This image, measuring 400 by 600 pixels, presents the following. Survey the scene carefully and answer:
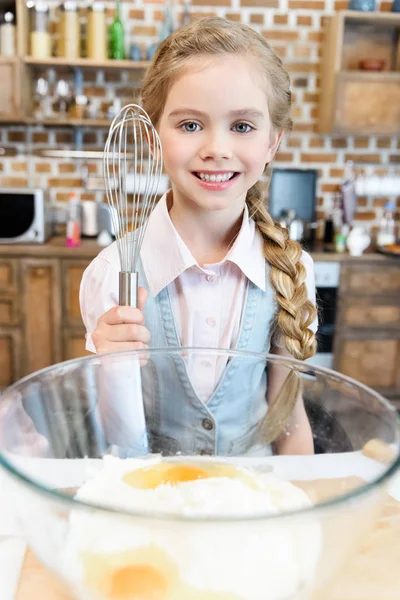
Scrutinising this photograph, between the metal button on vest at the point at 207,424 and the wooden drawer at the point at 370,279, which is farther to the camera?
the wooden drawer at the point at 370,279

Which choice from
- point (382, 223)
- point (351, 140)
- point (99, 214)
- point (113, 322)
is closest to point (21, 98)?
point (99, 214)

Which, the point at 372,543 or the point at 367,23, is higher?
the point at 367,23

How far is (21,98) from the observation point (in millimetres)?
2398

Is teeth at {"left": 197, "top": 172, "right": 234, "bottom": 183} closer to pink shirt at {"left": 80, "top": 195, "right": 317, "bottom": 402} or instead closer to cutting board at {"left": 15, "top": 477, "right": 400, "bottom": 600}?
pink shirt at {"left": 80, "top": 195, "right": 317, "bottom": 402}

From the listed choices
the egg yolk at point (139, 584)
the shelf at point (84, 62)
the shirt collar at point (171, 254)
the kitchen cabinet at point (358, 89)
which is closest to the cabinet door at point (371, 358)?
the kitchen cabinet at point (358, 89)

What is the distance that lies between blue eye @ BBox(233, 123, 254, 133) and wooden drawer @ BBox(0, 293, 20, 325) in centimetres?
174

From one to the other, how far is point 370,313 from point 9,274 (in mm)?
1516

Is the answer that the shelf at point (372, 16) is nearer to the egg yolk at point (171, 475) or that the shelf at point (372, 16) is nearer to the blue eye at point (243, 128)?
the blue eye at point (243, 128)

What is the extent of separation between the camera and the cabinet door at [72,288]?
7.68ft

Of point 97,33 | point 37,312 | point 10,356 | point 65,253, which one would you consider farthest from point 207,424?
point 97,33

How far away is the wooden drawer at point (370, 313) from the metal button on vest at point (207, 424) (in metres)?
1.90

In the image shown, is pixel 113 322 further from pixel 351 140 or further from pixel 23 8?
pixel 351 140

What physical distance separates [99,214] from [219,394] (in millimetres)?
2093

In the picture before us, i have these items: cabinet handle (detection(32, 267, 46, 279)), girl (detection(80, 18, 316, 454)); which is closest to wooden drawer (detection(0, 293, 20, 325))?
cabinet handle (detection(32, 267, 46, 279))
